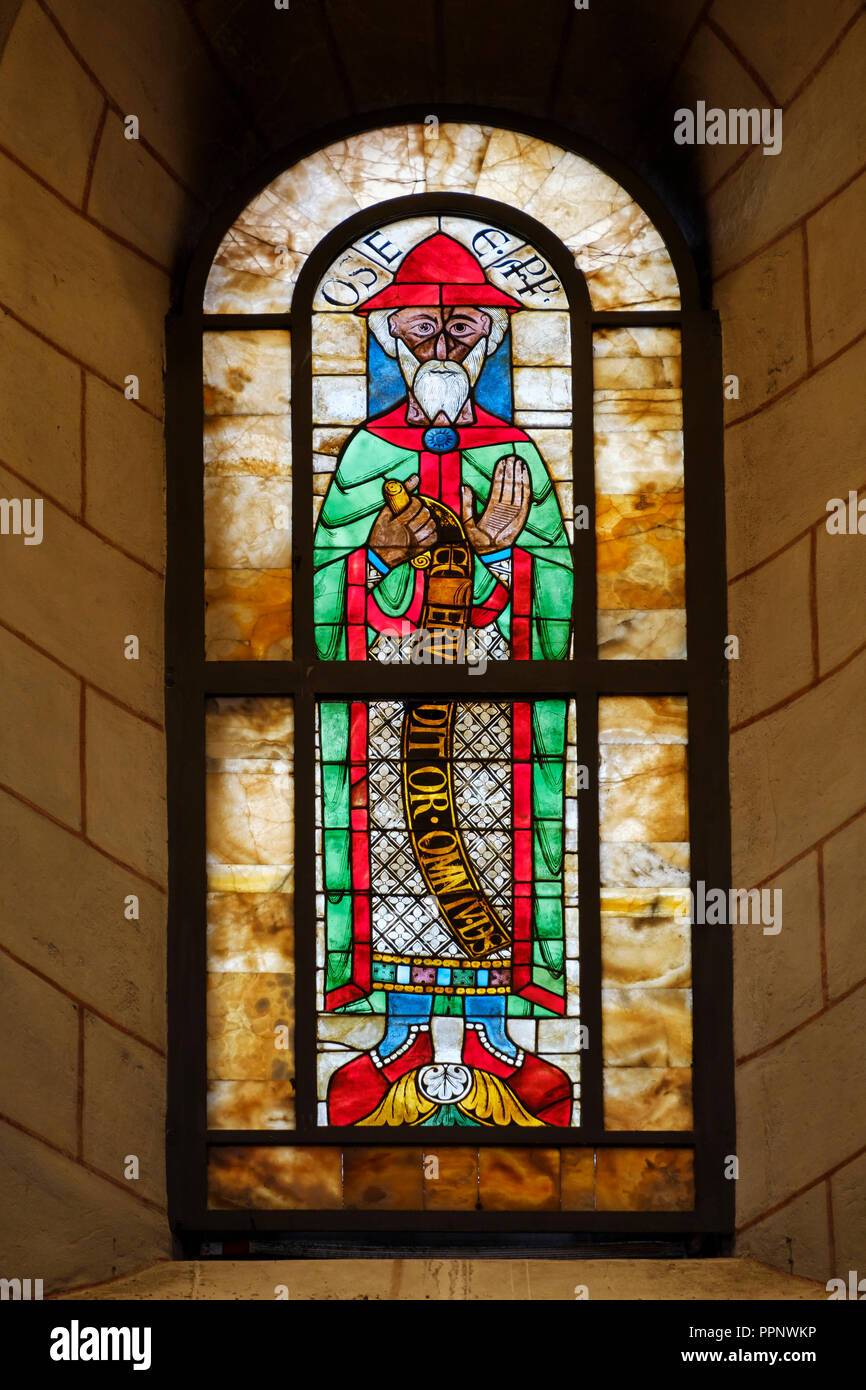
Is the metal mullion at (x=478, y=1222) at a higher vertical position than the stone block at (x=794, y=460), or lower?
lower

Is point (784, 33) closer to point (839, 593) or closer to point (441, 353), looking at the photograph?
point (441, 353)

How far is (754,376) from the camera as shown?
3896mm

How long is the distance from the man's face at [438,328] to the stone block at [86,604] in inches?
34.1

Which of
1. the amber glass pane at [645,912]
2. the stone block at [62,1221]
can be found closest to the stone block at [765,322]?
the amber glass pane at [645,912]

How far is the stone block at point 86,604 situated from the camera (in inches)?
144

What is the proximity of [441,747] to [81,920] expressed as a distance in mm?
926

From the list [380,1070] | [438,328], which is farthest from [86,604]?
Result: [380,1070]

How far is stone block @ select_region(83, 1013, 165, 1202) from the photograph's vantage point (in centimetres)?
366

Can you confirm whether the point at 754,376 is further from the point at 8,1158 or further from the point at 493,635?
the point at 8,1158

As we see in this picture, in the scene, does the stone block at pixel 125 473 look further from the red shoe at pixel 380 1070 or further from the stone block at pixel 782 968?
the stone block at pixel 782 968

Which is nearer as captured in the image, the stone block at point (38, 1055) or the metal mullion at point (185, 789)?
the stone block at point (38, 1055)

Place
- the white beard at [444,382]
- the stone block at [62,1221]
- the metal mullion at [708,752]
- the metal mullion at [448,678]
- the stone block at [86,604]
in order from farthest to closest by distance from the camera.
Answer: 1. the white beard at [444,382]
2. the metal mullion at [448,678]
3. the metal mullion at [708,752]
4. the stone block at [86,604]
5. the stone block at [62,1221]

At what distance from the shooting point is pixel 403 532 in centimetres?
397

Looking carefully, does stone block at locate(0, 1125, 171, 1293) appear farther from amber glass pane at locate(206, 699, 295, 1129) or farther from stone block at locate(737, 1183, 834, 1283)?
stone block at locate(737, 1183, 834, 1283)
